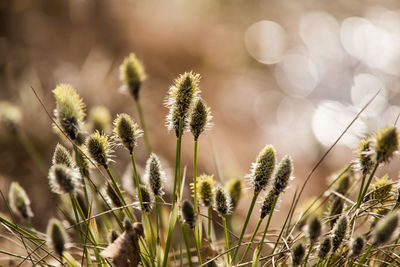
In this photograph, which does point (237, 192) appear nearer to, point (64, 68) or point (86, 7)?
point (64, 68)

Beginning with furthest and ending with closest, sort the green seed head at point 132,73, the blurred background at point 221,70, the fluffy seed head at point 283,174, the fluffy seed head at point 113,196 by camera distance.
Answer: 1. the blurred background at point 221,70
2. the green seed head at point 132,73
3. the fluffy seed head at point 113,196
4. the fluffy seed head at point 283,174

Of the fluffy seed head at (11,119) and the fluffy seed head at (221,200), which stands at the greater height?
the fluffy seed head at (11,119)

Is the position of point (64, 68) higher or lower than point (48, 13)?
lower

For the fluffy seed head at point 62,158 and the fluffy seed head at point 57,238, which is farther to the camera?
the fluffy seed head at point 62,158

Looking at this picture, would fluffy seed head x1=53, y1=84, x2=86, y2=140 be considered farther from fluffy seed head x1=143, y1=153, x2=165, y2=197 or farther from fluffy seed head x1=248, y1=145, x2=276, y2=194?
fluffy seed head x1=248, y1=145, x2=276, y2=194

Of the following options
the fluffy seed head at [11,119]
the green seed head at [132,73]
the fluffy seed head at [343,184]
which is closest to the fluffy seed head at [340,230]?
the fluffy seed head at [343,184]

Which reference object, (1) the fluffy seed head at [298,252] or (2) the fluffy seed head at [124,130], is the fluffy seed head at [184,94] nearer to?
(2) the fluffy seed head at [124,130]

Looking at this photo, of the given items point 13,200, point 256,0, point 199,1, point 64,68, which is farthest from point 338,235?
point 256,0
